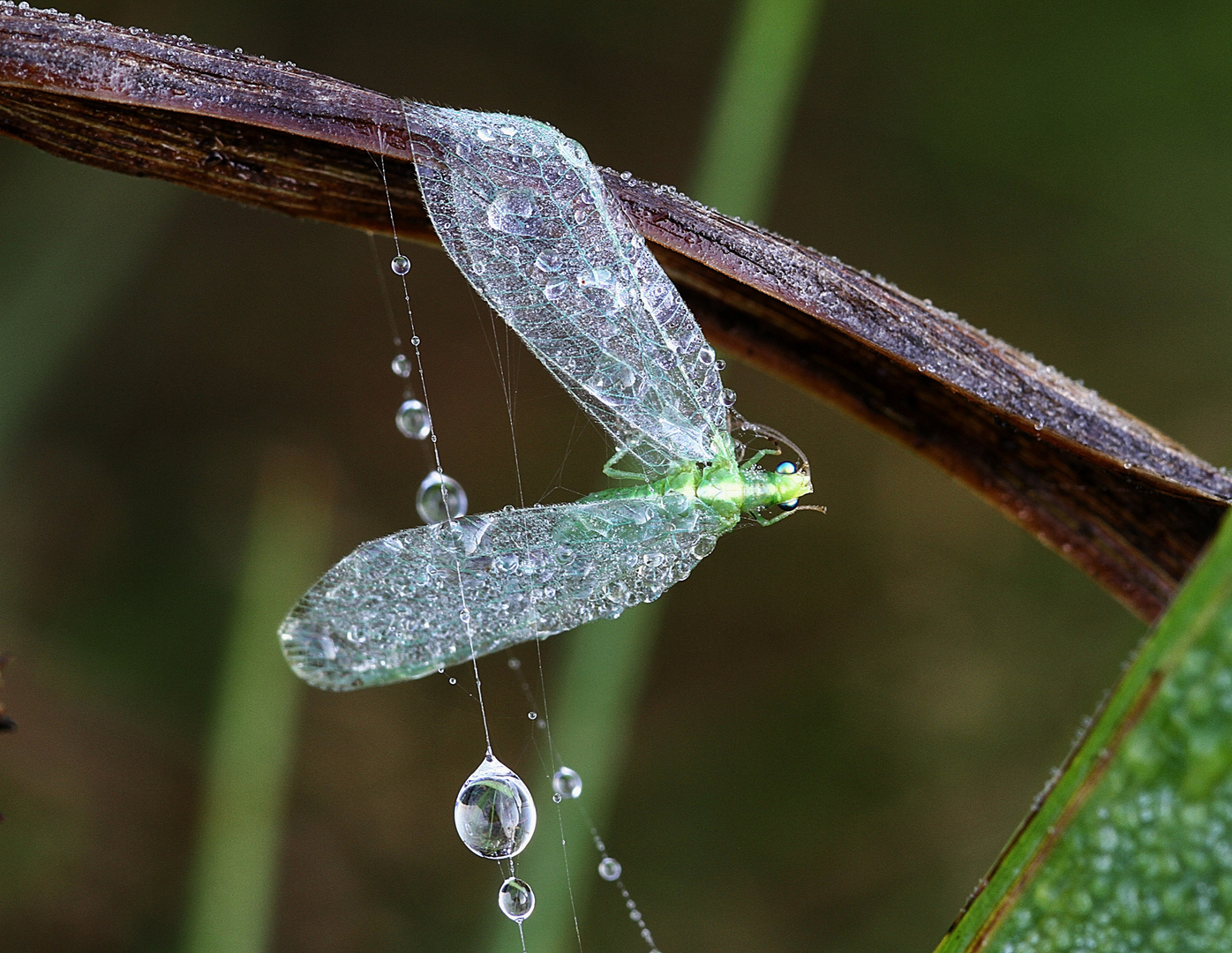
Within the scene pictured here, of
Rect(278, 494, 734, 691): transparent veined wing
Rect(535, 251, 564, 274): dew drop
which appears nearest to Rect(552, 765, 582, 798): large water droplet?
Rect(278, 494, 734, 691): transparent veined wing

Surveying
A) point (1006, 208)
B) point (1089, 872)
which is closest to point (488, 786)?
point (1089, 872)

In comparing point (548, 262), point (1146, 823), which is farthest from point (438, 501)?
point (1146, 823)

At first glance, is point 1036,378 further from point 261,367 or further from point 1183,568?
point 261,367

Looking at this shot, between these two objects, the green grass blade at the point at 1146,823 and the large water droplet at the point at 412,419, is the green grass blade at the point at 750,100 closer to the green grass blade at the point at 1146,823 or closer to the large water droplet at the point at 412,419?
the large water droplet at the point at 412,419

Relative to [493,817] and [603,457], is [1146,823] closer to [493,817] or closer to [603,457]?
[493,817]

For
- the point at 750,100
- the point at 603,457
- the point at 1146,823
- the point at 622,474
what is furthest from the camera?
the point at 603,457

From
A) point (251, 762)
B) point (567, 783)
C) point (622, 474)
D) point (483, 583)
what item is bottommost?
point (251, 762)

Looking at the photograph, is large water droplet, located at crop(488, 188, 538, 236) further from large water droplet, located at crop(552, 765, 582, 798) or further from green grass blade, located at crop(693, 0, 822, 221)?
large water droplet, located at crop(552, 765, 582, 798)
